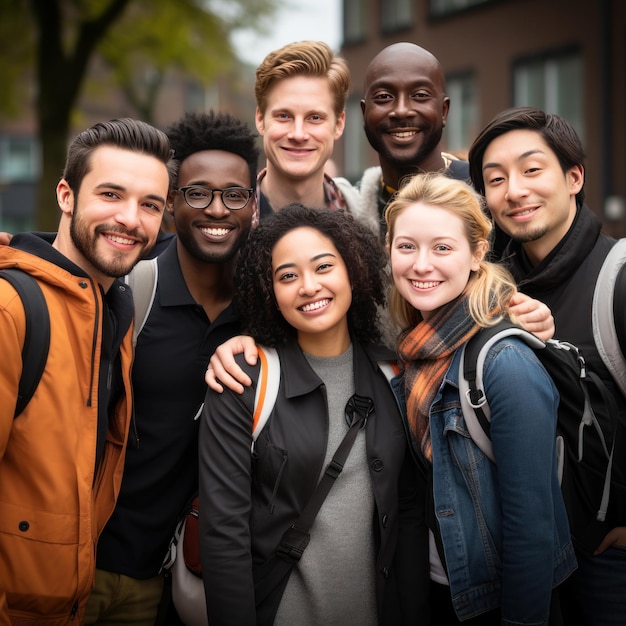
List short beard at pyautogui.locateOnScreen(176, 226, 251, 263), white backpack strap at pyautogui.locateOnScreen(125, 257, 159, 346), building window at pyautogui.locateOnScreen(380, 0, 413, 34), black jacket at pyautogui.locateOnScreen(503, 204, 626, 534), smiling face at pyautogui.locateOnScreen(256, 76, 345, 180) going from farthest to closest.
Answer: building window at pyautogui.locateOnScreen(380, 0, 413, 34) < smiling face at pyautogui.locateOnScreen(256, 76, 345, 180) < short beard at pyautogui.locateOnScreen(176, 226, 251, 263) < white backpack strap at pyautogui.locateOnScreen(125, 257, 159, 346) < black jacket at pyautogui.locateOnScreen(503, 204, 626, 534)

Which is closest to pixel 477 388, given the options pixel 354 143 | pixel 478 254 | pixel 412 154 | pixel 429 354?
pixel 429 354

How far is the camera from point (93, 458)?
292 cm

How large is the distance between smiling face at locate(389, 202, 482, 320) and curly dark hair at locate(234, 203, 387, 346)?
0.74 feet

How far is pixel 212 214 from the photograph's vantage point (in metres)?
3.67

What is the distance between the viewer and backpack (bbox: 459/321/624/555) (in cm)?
299

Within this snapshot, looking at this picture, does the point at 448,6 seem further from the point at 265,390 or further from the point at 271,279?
the point at 265,390

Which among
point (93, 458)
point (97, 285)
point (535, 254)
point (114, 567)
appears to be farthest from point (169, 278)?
point (535, 254)

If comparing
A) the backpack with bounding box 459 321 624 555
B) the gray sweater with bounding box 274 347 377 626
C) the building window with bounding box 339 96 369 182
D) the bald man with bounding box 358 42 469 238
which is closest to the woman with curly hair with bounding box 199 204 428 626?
the gray sweater with bounding box 274 347 377 626

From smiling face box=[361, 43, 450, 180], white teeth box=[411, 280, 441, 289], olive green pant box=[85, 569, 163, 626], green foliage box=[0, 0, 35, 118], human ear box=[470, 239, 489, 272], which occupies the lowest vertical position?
olive green pant box=[85, 569, 163, 626]

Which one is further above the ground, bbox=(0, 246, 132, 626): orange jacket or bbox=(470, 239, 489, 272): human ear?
bbox=(470, 239, 489, 272): human ear

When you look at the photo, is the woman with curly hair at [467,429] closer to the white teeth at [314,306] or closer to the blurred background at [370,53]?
the white teeth at [314,306]

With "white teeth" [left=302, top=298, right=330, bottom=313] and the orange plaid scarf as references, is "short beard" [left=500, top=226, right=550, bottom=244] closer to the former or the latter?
the orange plaid scarf

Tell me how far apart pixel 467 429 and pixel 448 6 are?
58.2ft

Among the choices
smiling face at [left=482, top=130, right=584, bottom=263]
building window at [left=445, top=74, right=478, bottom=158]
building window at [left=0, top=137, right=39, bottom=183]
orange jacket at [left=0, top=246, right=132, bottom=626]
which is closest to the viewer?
orange jacket at [left=0, top=246, right=132, bottom=626]
